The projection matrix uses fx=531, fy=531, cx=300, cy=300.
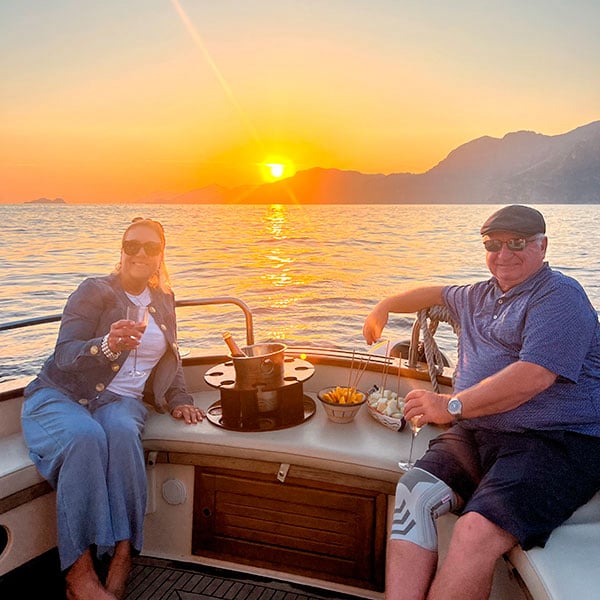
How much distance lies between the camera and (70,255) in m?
18.4

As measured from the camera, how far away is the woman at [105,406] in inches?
76.1

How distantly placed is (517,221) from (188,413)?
1630 millimetres

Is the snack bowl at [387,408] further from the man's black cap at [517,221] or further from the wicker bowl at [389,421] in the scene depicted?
the man's black cap at [517,221]

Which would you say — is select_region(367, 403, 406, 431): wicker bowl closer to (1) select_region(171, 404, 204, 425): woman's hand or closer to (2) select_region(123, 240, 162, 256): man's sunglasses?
(1) select_region(171, 404, 204, 425): woman's hand

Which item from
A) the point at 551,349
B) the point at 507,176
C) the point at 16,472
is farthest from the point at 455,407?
the point at 507,176

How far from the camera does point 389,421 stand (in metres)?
2.34

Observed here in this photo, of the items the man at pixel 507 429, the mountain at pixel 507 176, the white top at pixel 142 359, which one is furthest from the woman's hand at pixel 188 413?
the mountain at pixel 507 176

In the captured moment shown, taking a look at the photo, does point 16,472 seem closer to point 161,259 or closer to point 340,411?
point 161,259

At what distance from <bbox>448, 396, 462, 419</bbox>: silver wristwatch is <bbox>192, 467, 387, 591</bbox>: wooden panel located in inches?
21.3

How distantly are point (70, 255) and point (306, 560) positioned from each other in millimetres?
18225

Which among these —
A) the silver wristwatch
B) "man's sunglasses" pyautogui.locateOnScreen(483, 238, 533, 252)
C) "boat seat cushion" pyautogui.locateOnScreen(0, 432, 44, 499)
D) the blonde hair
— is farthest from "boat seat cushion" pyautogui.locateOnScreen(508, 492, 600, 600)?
the blonde hair

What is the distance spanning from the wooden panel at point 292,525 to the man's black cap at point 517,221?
3.75 feet

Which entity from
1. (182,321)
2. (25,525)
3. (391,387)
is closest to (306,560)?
(391,387)

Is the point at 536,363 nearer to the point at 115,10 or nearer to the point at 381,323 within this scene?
the point at 381,323
